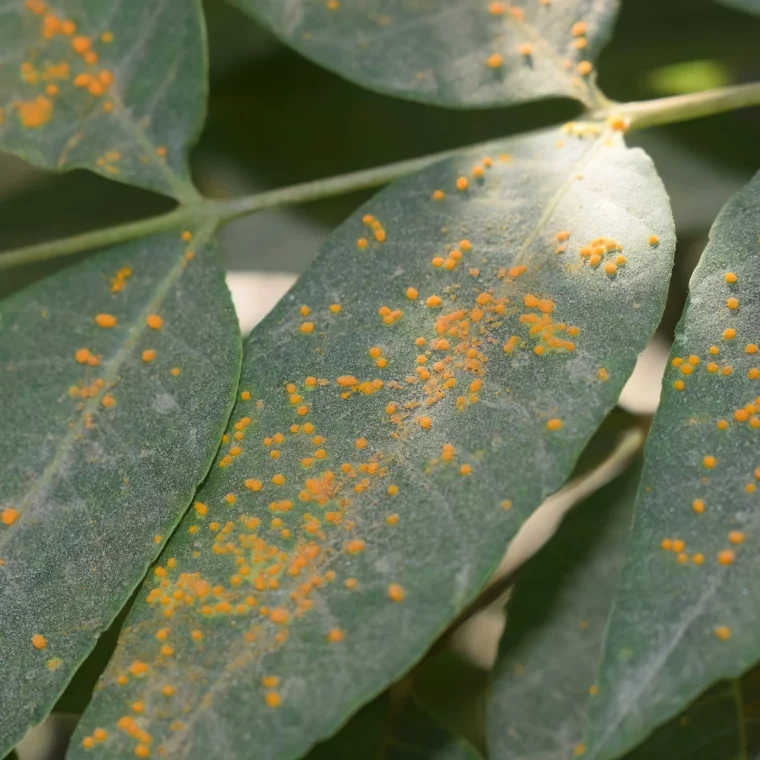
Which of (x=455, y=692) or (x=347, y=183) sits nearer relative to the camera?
(x=347, y=183)

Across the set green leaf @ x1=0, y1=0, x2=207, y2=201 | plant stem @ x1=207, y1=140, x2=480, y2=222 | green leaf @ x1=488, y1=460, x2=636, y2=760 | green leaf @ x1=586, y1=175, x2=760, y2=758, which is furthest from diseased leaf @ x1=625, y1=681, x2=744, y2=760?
green leaf @ x1=0, y1=0, x2=207, y2=201

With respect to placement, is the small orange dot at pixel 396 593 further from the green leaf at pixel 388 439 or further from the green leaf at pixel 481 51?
the green leaf at pixel 481 51

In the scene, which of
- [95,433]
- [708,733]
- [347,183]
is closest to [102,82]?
[347,183]

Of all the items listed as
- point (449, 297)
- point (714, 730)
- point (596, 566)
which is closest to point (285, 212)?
point (449, 297)

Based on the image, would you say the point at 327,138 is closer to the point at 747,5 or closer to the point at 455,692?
the point at 747,5

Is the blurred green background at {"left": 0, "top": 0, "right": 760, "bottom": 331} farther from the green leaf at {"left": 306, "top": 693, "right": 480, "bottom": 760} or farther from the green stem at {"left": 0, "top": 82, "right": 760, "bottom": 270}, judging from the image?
the green leaf at {"left": 306, "top": 693, "right": 480, "bottom": 760}

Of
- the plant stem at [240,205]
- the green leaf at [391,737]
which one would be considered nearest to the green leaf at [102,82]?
the plant stem at [240,205]
